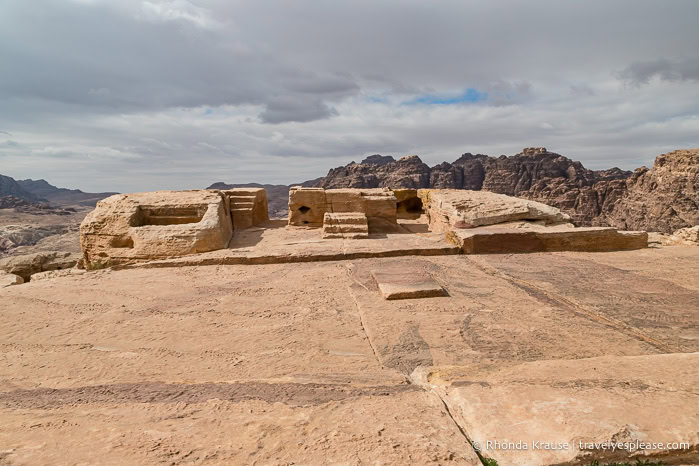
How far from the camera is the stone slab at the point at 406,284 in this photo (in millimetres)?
3445

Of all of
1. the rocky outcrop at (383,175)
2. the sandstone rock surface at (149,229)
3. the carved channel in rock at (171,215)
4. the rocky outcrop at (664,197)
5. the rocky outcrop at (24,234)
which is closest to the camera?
the sandstone rock surface at (149,229)

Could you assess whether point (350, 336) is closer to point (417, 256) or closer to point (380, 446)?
point (380, 446)

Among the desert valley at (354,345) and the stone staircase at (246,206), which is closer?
the desert valley at (354,345)

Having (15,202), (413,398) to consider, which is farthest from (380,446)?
(15,202)

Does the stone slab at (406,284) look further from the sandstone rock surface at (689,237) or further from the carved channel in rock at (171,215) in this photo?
the sandstone rock surface at (689,237)

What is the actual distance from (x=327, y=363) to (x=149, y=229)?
175 inches

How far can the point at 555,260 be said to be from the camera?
4.96 metres

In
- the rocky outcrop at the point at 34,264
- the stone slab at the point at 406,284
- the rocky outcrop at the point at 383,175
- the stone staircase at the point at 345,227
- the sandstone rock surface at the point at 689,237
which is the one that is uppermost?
the rocky outcrop at the point at 383,175

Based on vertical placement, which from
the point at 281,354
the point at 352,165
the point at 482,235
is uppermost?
the point at 352,165

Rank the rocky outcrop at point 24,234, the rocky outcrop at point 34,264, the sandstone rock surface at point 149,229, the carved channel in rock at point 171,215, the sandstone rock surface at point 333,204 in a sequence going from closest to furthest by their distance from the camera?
1. the sandstone rock surface at point 149,229
2. the carved channel in rock at point 171,215
3. the sandstone rock surface at point 333,204
4. the rocky outcrop at point 34,264
5. the rocky outcrop at point 24,234

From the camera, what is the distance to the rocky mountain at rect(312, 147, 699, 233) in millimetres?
25656

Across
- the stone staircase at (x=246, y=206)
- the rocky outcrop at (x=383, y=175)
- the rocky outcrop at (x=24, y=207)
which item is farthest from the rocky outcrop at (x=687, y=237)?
the rocky outcrop at (x=24, y=207)

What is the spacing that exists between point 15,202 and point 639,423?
66410 millimetres

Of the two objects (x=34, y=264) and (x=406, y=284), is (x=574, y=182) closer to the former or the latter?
(x=406, y=284)
